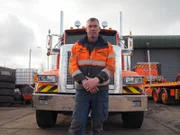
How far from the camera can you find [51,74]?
5.64 metres

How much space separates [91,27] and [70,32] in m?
3.34

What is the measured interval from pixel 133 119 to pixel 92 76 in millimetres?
3167

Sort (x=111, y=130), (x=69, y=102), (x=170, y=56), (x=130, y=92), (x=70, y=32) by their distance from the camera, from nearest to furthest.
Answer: (x=69, y=102) → (x=130, y=92) → (x=111, y=130) → (x=70, y=32) → (x=170, y=56)

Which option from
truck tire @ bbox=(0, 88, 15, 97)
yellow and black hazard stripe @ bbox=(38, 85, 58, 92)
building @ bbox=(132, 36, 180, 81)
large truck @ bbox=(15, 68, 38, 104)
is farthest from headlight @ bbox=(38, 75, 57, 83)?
building @ bbox=(132, 36, 180, 81)

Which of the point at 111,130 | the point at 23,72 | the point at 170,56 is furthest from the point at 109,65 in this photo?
the point at 170,56

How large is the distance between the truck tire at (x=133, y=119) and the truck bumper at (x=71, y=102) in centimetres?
59

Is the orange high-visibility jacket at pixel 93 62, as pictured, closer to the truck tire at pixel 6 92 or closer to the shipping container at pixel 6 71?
the shipping container at pixel 6 71

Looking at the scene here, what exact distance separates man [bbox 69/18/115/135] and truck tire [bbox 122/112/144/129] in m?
2.74

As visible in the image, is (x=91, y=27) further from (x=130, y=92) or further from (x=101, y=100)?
(x=130, y=92)

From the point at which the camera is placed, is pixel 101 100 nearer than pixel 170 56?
Yes

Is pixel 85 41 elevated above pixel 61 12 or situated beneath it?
situated beneath

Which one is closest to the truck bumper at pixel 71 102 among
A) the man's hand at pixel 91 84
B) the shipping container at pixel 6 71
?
the man's hand at pixel 91 84

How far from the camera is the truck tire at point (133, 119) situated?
19.8 ft

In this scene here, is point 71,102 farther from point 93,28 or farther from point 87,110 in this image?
point 93,28
